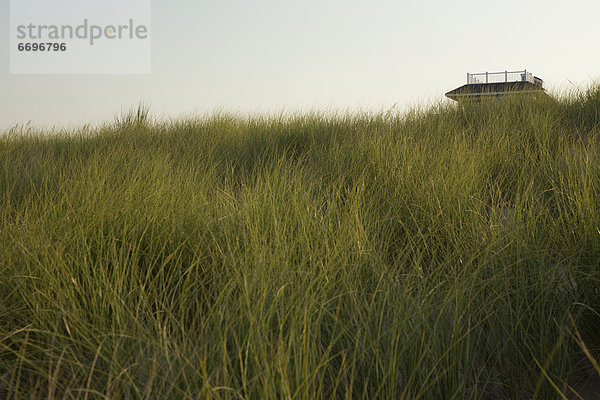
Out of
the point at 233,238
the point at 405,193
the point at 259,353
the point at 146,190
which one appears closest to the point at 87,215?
the point at 146,190

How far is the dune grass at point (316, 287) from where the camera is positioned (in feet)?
3.40

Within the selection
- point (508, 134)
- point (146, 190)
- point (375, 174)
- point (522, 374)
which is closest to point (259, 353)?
point (522, 374)

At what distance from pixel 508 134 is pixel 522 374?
8.38 ft

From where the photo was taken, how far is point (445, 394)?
1093 mm

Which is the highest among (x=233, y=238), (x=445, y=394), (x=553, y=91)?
(x=553, y=91)

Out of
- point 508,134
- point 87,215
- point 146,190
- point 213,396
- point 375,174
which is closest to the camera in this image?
point 213,396

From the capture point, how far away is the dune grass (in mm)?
1035

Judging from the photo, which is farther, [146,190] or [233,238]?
[146,190]

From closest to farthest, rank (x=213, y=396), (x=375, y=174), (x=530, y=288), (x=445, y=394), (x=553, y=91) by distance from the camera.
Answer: (x=213, y=396)
(x=445, y=394)
(x=530, y=288)
(x=375, y=174)
(x=553, y=91)

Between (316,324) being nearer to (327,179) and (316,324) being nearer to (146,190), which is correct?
(146,190)

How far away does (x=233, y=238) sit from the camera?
167cm

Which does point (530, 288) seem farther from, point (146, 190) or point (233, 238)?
point (146, 190)

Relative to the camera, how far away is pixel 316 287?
51.9 inches

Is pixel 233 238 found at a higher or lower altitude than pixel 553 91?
lower
